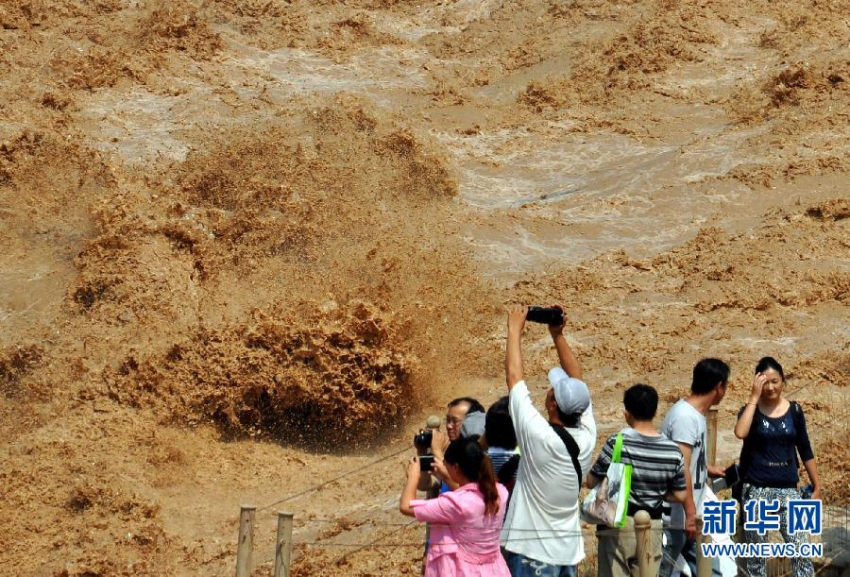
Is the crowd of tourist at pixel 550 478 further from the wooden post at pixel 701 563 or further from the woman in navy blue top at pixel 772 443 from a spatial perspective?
the woman in navy blue top at pixel 772 443

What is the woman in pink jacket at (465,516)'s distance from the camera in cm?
448

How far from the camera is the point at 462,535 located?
4.53m

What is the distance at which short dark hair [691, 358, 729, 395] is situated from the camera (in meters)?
5.30

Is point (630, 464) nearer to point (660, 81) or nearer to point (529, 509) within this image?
point (529, 509)

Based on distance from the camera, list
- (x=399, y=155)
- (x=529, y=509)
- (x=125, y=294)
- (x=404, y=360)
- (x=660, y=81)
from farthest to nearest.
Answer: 1. (x=660, y=81)
2. (x=399, y=155)
3. (x=125, y=294)
4. (x=404, y=360)
5. (x=529, y=509)

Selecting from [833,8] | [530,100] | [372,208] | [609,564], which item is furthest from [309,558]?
[833,8]

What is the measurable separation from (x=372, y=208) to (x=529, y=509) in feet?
30.5

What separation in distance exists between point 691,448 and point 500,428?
0.87 m

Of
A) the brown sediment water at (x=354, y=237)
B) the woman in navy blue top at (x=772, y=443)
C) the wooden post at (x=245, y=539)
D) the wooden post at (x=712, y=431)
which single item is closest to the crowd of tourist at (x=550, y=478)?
the woman in navy blue top at (x=772, y=443)

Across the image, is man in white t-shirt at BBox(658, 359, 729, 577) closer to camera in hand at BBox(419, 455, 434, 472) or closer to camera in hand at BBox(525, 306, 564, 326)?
camera in hand at BBox(525, 306, 564, 326)

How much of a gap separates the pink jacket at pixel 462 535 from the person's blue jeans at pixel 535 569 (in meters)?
0.15

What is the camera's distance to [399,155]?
48.1ft

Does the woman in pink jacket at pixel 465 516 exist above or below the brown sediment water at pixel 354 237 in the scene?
below

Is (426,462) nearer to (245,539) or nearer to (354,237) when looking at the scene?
(245,539)
